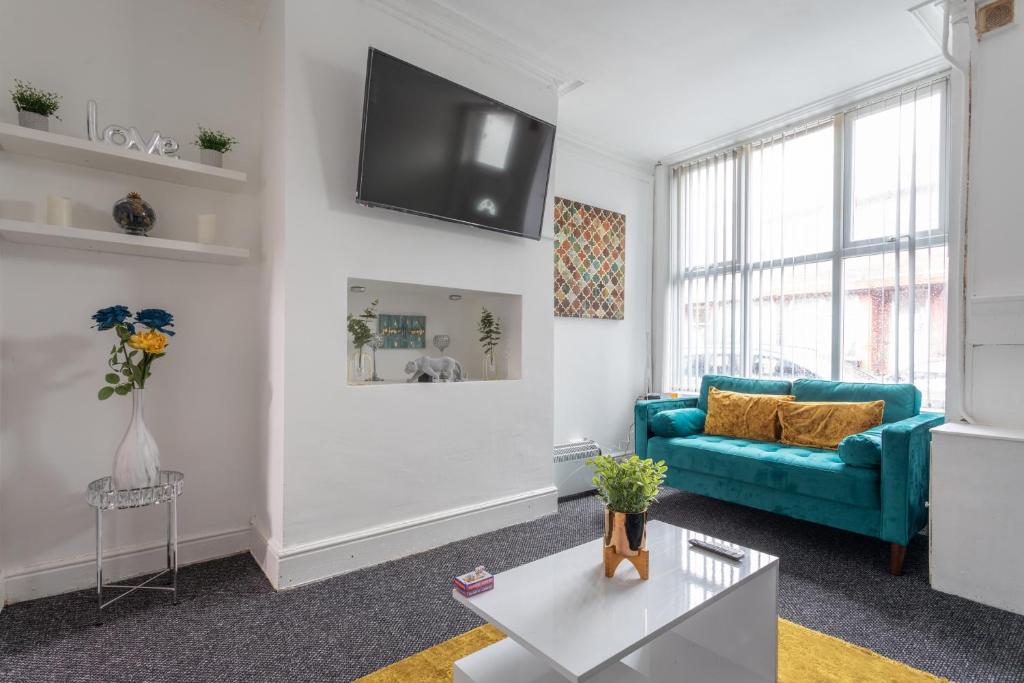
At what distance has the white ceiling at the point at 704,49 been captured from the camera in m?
2.63

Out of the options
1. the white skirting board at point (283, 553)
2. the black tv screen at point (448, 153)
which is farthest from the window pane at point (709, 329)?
the white skirting board at point (283, 553)

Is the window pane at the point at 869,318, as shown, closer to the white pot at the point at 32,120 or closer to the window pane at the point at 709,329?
the window pane at the point at 709,329

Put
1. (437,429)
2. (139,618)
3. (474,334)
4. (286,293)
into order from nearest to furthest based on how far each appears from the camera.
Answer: (139,618), (286,293), (437,429), (474,334)

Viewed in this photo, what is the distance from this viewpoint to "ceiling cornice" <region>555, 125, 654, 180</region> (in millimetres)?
4031

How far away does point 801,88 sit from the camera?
3.38 meters

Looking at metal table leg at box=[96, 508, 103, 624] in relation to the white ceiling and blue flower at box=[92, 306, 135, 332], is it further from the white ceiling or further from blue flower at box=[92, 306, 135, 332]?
the white ceiling

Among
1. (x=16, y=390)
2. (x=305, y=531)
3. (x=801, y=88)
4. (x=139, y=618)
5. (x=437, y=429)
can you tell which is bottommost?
(x=139, y=618)

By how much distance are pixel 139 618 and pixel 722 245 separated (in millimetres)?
4253

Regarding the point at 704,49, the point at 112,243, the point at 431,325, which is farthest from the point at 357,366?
the point at 704,49

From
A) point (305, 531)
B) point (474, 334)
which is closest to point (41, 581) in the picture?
point (305, 531)

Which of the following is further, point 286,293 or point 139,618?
point 286,293

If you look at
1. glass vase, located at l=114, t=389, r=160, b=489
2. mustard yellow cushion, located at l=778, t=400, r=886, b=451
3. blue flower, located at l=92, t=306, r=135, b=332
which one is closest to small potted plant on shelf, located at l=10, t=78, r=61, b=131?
blue flower, located at l=92, t=306, r=135, b=332

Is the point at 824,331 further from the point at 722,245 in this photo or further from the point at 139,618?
the point at 139,618

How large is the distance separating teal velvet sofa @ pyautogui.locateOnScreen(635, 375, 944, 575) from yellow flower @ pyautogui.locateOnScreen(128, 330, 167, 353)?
9.13 ft
